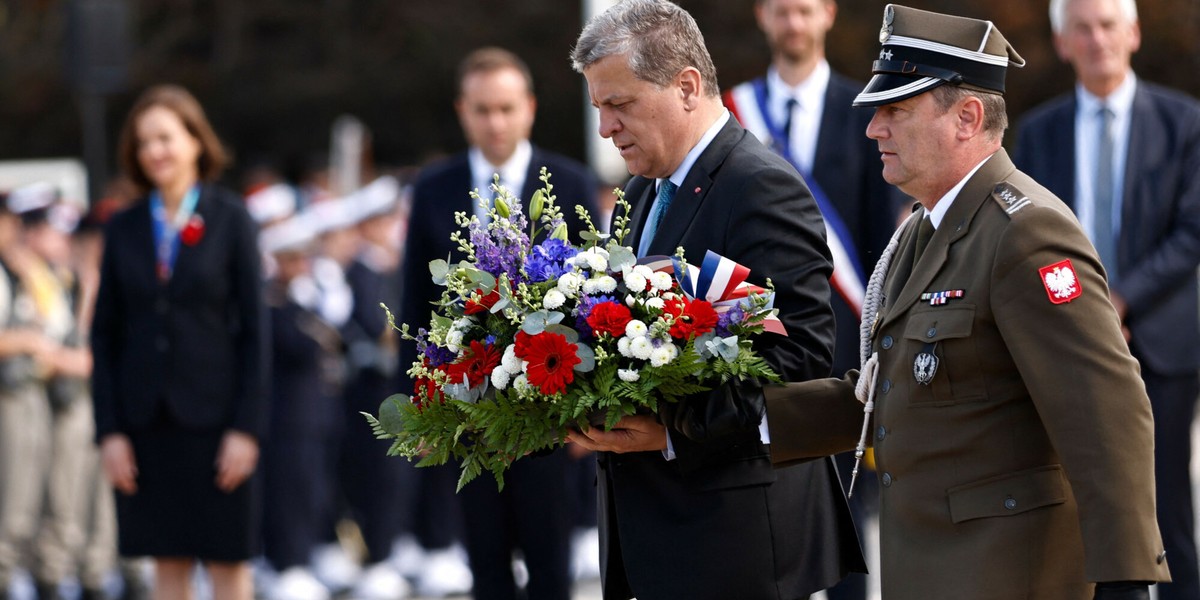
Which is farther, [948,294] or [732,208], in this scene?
[732,208]

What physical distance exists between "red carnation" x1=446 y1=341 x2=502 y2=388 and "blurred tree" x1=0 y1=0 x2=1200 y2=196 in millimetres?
22254

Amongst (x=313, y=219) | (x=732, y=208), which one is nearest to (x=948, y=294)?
(x=732, y=208)

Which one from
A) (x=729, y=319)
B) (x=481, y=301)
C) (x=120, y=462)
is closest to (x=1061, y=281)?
(x=729, y=319)

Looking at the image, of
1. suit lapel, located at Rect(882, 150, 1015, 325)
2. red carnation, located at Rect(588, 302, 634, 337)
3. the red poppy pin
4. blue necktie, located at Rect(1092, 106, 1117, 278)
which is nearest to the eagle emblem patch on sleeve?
suit lapel, located at Rect(882, 150, 1015, 325)

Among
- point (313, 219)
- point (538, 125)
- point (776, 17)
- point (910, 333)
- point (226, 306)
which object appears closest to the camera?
point (910, 333)

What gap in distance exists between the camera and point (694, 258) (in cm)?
416

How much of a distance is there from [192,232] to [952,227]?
413 centimetres

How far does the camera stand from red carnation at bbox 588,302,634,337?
12.5 feet

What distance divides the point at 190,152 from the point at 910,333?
14.4ft

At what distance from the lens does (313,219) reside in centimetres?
1306

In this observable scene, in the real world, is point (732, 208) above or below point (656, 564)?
above

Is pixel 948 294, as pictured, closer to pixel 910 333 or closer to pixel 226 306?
pixel 910 333

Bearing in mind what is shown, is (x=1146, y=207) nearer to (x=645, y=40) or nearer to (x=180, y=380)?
(x=645, y=40)

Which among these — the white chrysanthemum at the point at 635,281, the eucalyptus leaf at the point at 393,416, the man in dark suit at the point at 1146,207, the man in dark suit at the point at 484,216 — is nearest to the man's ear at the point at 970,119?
the white chrysanthemum at the point at 635,281
